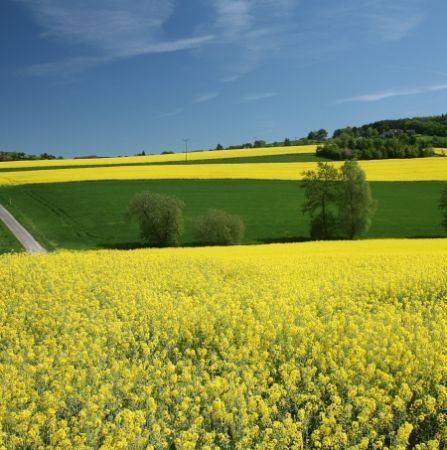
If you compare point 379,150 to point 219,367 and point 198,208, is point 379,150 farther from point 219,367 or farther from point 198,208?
point 219,367

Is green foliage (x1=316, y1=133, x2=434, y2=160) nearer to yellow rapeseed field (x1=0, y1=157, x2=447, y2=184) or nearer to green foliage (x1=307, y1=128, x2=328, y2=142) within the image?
yellow rapeseed field (x1=0, y1=157, x2=447, y2=184)

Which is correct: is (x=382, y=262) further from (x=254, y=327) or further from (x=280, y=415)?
(x=280, y=415)

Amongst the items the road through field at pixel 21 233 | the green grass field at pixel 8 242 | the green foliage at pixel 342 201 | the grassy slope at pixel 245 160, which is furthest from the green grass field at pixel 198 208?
the grassy slope at pixel 245 160

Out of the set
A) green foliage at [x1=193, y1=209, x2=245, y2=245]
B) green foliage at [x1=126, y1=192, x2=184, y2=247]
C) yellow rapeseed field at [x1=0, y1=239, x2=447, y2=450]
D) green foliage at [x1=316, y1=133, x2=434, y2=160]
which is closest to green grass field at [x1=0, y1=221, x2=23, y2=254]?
green foliage at [x1=126, y1=192, x2=184, y2=247]

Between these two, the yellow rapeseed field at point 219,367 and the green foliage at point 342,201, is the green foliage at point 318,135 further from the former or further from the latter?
the yellow rapeseed field at point 219,367

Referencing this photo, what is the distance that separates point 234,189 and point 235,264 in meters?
49.9

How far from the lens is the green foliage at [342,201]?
150ft

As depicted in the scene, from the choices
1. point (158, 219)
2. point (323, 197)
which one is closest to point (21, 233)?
point (158, 219)

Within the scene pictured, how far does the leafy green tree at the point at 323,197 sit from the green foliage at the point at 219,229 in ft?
24.3

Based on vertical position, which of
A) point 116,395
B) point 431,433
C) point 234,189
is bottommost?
point 431,433

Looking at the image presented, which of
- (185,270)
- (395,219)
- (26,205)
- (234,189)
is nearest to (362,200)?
(395,219)

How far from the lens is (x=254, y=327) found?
958cm

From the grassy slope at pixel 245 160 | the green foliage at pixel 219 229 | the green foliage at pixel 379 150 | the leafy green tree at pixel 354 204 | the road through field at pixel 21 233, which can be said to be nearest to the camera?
the road through field at pixel 21 233

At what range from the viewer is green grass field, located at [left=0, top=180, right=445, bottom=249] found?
4597 cm
